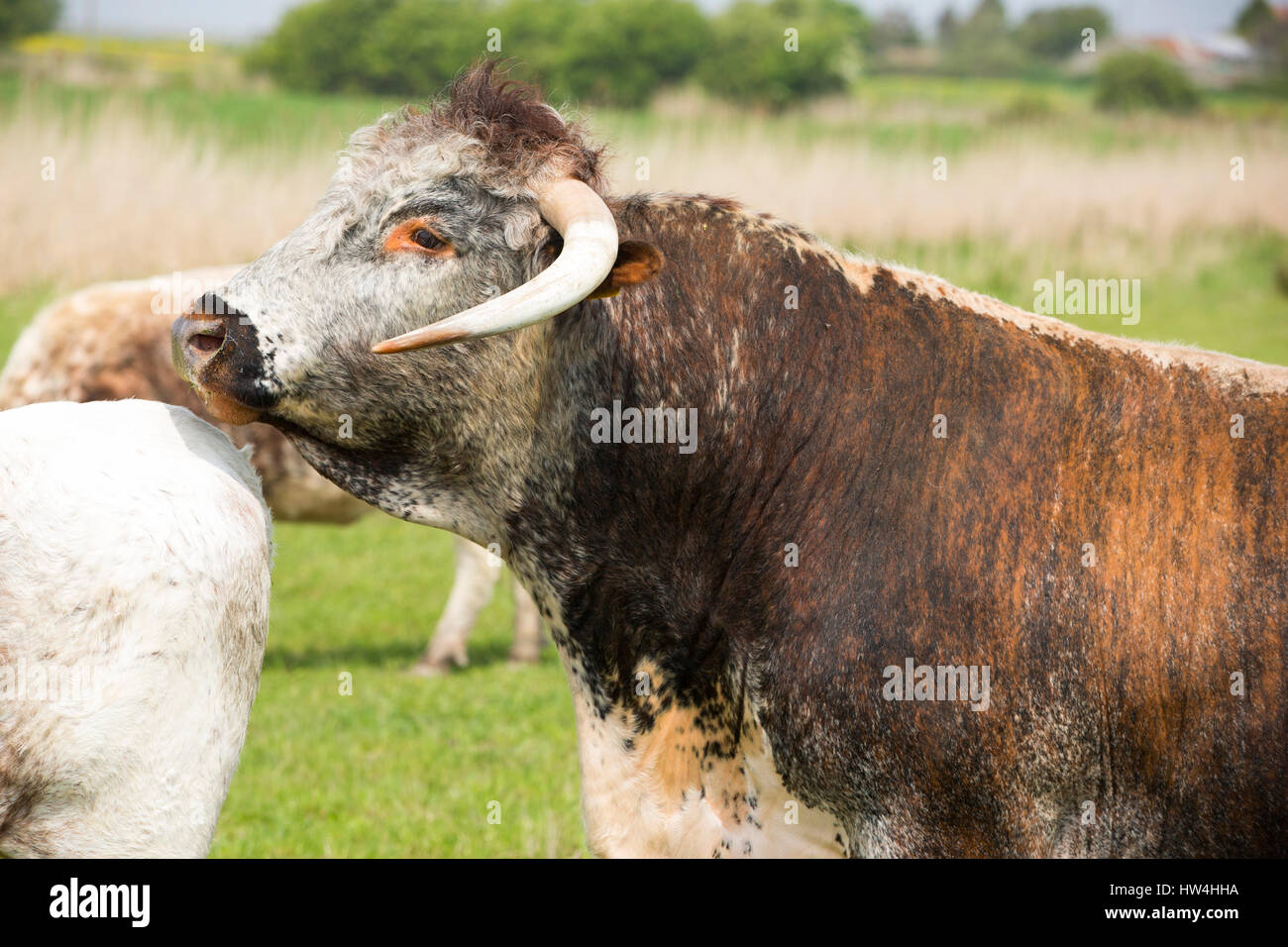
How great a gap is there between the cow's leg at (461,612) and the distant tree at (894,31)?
42.5m

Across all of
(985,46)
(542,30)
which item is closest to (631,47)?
(542,30)

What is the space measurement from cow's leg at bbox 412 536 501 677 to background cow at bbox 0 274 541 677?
88 cm

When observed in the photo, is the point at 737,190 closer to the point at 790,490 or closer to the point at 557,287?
the point at 790,490

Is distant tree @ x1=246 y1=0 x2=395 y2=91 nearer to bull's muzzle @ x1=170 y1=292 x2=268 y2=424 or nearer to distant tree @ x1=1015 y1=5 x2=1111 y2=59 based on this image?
distant tree @ x1=1015 y1=5 x2=1111 y2=59

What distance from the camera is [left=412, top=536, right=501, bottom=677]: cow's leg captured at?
9203 mm

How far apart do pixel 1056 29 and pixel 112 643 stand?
2198 inches

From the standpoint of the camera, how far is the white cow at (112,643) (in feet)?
8.66

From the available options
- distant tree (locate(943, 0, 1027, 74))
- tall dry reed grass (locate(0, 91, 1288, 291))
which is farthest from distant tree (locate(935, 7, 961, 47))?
tall dry reed grass (locate(0, 91, 1288, 291))

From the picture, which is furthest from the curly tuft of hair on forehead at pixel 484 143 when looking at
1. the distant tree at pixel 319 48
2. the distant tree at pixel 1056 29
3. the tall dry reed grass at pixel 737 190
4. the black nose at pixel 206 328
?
the distant tree at pixel 1056 29

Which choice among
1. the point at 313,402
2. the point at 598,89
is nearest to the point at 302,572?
the point at 313,402

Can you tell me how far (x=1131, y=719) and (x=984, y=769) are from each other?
14.5 inches

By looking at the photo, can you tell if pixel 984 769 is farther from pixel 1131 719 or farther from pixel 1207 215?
pixel 1207 215

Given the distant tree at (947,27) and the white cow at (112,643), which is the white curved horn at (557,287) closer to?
the white cow at (112,643)
